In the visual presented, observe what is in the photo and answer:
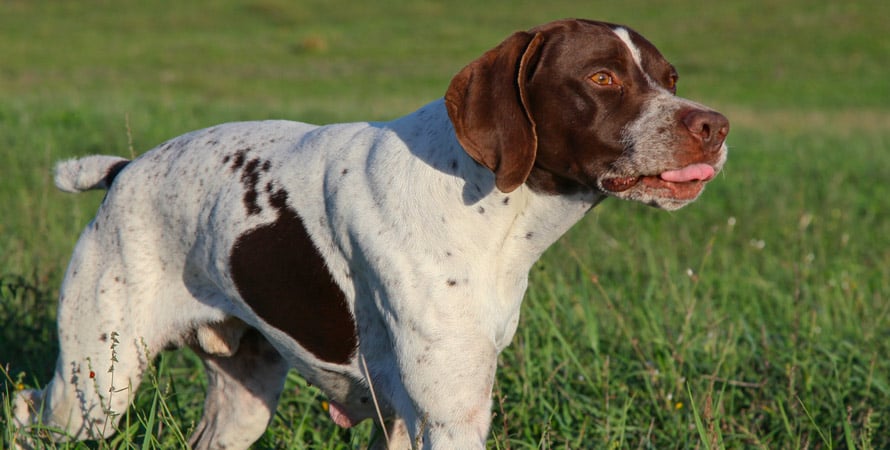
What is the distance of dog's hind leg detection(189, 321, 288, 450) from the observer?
381 cm

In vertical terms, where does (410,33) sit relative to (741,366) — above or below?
below

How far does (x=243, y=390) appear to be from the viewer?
12.5 ft

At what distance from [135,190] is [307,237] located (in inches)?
28.4

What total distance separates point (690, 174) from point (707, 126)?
0.47ft

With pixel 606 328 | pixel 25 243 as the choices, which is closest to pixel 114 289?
pixel 606 328

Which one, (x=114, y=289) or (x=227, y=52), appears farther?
(x=227, y=52)

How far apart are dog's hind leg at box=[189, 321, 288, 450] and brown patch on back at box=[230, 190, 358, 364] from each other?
520mm

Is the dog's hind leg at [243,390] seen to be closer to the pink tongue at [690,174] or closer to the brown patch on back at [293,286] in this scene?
the brown patch on back at [293,286]

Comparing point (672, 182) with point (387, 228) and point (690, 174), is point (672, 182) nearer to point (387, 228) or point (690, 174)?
point (690, 174)

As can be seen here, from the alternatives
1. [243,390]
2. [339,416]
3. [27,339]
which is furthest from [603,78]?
[27,339]

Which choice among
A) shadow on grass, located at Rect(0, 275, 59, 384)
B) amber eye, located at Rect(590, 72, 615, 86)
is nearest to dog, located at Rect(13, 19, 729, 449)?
amber eye, located at Rect(590, 72, 615, 86)

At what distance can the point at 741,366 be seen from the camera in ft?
15.4

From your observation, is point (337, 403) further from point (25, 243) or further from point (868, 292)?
point (868, 292)

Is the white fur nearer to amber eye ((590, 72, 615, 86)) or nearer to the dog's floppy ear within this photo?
the dog's floppy ear
